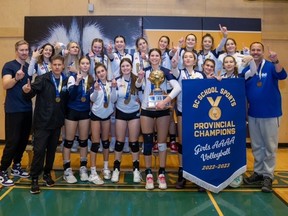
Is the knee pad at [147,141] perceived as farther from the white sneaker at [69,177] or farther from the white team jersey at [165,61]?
the white team jersey at [165,61]

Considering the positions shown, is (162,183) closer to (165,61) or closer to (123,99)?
(123,99)

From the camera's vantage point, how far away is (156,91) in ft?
12.5

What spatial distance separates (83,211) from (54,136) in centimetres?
112

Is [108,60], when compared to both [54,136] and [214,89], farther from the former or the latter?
[214,89]

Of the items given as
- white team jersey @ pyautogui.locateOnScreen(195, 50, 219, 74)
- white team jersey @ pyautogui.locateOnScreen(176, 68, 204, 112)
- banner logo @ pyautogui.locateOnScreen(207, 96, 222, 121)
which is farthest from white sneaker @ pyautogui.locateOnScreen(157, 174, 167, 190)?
white team jersey @ pyautogui.locateOnScreen(195, 50, 219, 74)

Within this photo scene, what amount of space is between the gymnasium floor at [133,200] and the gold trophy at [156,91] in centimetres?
119

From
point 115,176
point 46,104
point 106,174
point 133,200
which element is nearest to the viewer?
point 133,200

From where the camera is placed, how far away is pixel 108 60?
4.88 metres

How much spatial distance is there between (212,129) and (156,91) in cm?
89

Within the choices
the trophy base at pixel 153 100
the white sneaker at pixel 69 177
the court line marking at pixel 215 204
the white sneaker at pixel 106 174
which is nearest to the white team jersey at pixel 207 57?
the trophy base at pixel 153 100

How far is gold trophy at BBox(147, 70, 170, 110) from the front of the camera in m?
3.76

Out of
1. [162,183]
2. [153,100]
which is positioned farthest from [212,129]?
[162,183]

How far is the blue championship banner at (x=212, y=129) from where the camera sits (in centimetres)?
373

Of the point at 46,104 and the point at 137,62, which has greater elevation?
the point at 137,62
